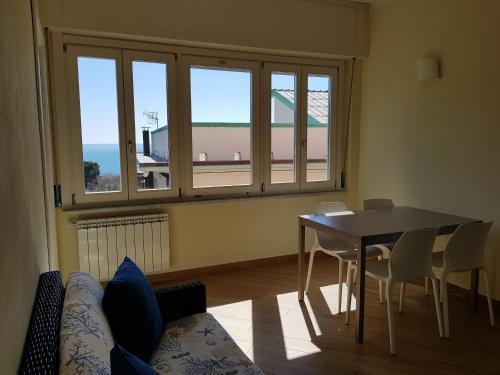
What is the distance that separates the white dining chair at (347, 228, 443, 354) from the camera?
101 inches

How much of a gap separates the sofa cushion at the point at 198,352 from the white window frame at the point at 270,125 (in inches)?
95.0

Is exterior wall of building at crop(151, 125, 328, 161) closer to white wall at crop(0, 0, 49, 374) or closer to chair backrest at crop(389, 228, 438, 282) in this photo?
chair backrest at crop(389, 228, 438, 282)

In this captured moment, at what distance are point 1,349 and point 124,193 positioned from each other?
2.90 m

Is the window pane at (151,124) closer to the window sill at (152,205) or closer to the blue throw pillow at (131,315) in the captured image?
the window sill at (152,205)

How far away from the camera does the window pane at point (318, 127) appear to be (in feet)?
14.8

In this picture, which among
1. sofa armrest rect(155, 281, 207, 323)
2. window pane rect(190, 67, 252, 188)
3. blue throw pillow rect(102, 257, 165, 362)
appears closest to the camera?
blue throw pillow rect(102, 257, 165, 362)

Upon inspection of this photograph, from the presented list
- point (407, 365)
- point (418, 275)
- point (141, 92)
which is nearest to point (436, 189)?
point (418, 275)

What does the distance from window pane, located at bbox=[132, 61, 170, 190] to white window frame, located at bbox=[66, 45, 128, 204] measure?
13 cm

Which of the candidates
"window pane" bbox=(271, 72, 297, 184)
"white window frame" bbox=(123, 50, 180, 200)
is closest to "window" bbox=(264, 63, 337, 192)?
"window pane" bbox=(271, 72, 297, 184)

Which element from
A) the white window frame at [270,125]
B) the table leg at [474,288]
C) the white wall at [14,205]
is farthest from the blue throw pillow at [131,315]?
the white window frame at [270,125]

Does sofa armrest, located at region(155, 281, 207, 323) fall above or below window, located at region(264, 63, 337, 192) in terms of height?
below

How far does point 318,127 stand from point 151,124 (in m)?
Answer: 1.93

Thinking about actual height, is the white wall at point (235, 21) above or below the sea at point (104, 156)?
above

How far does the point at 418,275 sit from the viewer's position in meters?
2.71
